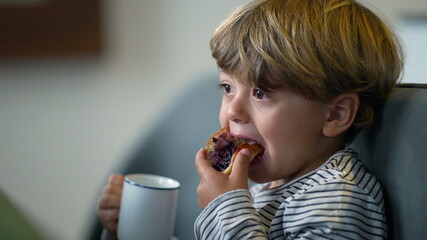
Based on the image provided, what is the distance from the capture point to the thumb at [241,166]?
2.76ft

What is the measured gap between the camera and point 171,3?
81.1 inches

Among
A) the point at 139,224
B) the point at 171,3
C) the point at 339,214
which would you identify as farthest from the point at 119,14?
the point at 339,214

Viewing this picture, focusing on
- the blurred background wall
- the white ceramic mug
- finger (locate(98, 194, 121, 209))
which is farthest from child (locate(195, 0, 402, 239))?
the blurred background wall

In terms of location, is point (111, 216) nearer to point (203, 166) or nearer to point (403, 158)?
point (203, 166)

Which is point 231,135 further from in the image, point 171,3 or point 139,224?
point 171,3

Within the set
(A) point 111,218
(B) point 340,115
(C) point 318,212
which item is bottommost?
(A) point 111,218

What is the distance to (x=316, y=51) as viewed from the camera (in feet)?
2.65

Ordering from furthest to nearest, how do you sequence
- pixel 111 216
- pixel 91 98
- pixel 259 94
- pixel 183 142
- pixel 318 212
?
pixel 91 98
pixel 183 142
pixel 111 216
pixel 259 94
pixel 318 212

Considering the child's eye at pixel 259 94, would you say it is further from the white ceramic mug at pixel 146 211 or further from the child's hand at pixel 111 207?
the child's hand at pixel 111 207

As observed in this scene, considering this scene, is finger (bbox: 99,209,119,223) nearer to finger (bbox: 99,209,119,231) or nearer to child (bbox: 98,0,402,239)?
finger (bbox: 99,209,119,231)

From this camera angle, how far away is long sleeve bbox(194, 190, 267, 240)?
77 cm

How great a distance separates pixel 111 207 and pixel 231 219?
386 mm

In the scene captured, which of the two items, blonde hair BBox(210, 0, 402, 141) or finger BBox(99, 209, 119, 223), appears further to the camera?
finger BBox(99, 209, 119, 223)

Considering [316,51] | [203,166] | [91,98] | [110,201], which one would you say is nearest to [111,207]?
[110,201]
